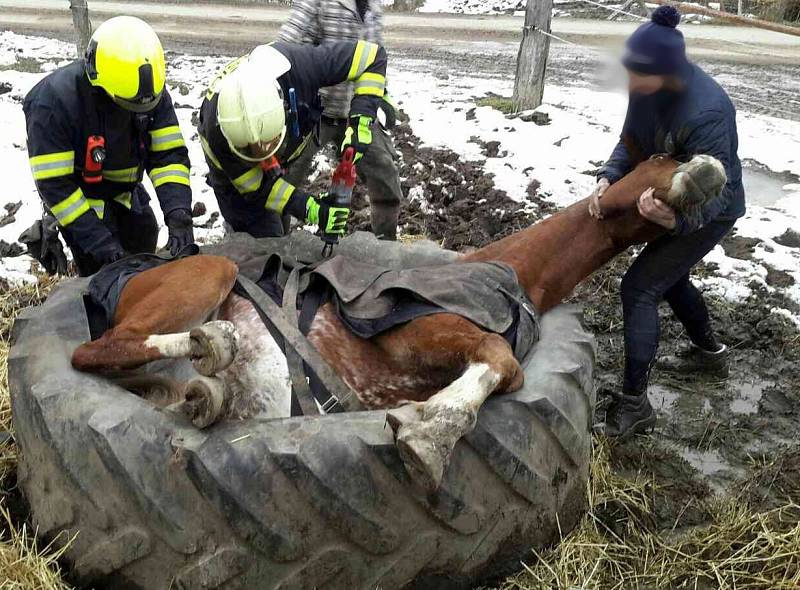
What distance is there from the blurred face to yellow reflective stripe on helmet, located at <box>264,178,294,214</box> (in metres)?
1.68

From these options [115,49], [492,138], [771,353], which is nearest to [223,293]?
[115,49]

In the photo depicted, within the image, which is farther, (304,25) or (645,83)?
(304,25)

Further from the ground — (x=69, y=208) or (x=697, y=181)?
(x=697, y=181)

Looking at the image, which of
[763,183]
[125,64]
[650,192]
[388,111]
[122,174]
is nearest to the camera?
[650,192]

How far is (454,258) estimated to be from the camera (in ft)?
11.8

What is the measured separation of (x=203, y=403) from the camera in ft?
7.42

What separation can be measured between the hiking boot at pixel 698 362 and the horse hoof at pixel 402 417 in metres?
2.35

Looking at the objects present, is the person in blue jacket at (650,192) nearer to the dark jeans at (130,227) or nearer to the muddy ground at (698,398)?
the muddy ground at (698,398)

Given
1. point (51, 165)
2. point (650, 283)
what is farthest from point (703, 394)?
point (51, 165)

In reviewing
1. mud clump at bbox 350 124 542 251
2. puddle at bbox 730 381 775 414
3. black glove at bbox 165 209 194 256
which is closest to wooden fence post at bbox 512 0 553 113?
mud clump at bbox 350 124 542 251

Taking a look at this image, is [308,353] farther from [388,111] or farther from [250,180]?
[388,111]

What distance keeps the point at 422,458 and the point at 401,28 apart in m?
16.1

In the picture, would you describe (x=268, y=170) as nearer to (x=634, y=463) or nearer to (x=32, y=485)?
(x=32, y=485)

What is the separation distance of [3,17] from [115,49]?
15.4 m
